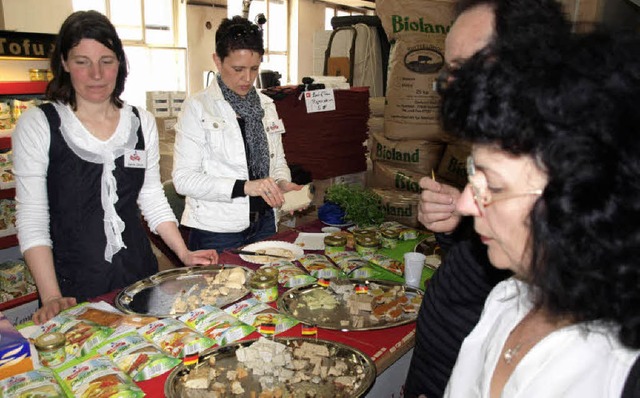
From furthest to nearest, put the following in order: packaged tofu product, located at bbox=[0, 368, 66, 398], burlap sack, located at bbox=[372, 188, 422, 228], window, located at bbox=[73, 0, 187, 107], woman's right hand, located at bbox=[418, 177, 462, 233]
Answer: window, located at bbox=[73, 0, 187, 107] → burlap sack, located at bbox=[372, 188, 422, 228] → woman's right hand, located at bbox=[418, 177, 462, 233] → packaged tofu product, located at bbox=[0, 368, 66, 398]

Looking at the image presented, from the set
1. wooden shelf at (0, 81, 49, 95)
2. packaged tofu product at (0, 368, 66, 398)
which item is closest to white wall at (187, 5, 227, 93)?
wooden shelf at (0, 81, 49, 95)

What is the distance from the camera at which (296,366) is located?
146 cm

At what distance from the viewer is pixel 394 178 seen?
355 centimetres

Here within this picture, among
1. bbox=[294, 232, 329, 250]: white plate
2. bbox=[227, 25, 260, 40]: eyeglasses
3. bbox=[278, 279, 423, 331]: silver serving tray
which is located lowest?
bbox=[278, 279, 423, 331]: silver serving tray

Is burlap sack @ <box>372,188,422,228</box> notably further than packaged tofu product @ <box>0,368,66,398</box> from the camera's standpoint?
Yes

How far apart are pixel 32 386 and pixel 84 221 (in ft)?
2.79

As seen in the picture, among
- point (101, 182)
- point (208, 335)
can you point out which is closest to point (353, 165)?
point (101, 182)

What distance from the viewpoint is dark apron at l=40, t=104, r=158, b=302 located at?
1.90 metres

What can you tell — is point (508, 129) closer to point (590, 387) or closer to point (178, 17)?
point (590, 387)

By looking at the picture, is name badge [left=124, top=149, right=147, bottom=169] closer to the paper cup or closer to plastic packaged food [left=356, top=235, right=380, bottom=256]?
plastic packaged food [left=356, top=235, right=380, bottom=256]

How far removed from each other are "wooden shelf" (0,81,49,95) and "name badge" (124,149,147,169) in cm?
238

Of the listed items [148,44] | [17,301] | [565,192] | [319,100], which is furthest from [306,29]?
[565,192]

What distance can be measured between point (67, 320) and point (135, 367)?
40cm

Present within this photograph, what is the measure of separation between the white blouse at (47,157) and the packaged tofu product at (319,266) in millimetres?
805
